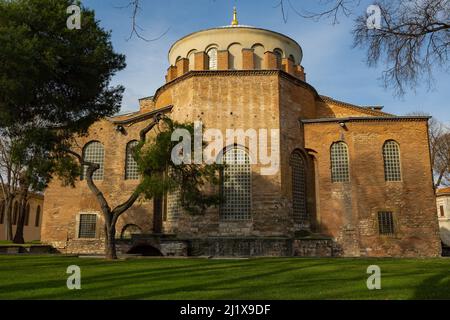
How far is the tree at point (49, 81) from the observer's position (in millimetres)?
12923

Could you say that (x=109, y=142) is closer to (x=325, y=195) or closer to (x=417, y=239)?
(x=325, y=195)

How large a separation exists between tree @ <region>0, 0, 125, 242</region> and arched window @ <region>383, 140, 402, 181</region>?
47.6 feet

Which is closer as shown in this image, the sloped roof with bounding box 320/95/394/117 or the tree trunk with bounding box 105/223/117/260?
the tree trunk with bounding box 105/223/117/260

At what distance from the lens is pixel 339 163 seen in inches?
907

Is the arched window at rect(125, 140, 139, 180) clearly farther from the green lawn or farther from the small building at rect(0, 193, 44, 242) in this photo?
the small building at rect(0, 193, 44, 242)

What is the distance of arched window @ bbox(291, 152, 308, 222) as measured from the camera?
71.8ft

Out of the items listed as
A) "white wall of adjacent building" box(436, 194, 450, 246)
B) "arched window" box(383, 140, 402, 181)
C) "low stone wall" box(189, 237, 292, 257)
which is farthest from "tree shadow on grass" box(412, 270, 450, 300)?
"white wall of adjacent building" box(436, 194, 450, 246)

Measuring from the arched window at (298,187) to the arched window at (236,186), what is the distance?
9.29 feet

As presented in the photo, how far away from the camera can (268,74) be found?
71.6 ft

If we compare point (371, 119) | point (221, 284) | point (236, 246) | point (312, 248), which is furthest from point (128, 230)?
point (221, 284)

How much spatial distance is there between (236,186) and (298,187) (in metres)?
3.79

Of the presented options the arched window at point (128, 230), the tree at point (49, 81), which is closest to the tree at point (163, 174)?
the tree at point (49, 81)

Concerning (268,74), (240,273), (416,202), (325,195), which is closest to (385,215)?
(416,202)

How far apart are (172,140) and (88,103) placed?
4185 mm
